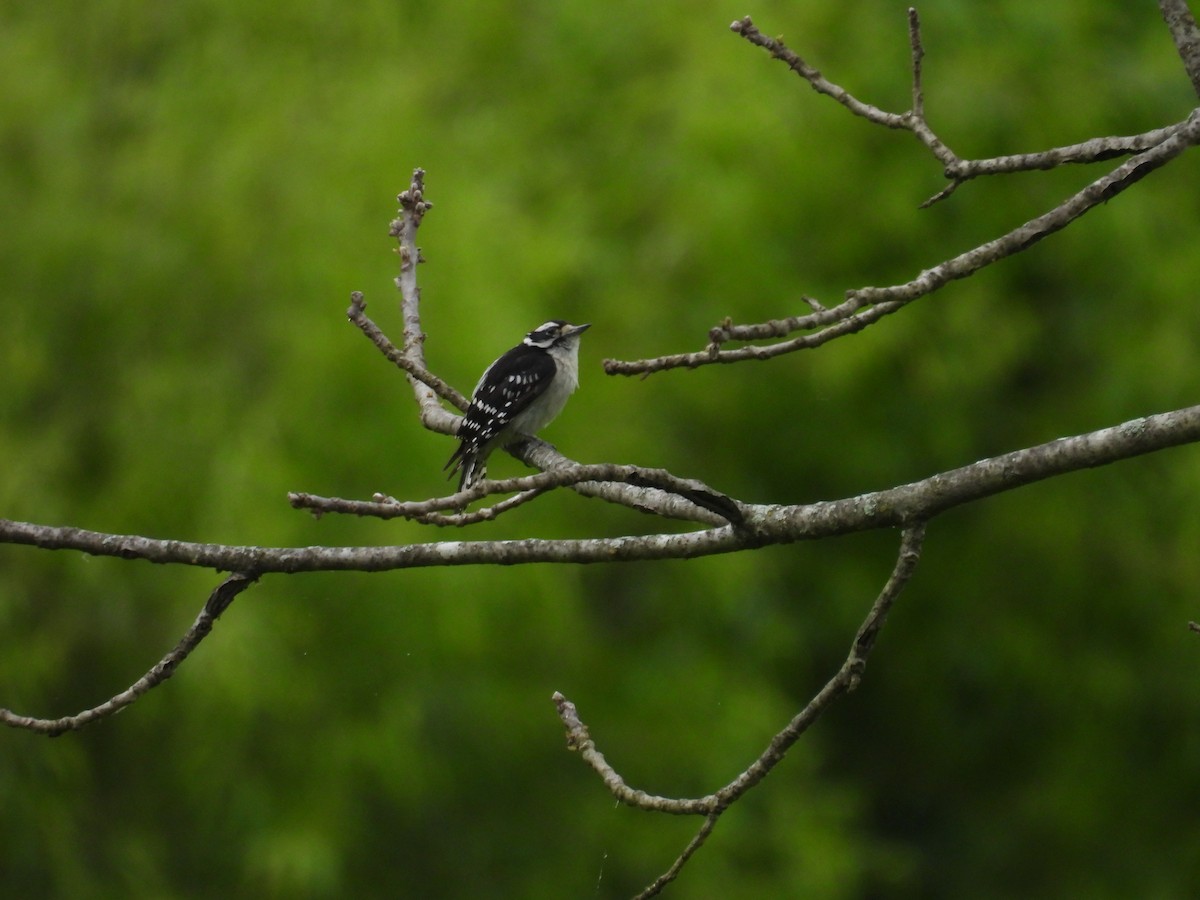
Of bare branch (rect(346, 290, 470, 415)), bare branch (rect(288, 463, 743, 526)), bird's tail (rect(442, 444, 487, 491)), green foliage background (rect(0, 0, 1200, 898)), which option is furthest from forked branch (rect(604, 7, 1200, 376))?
green foliage background (rect(0, 0, 1200, 898))

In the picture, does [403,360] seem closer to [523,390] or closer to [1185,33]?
[1185,33]

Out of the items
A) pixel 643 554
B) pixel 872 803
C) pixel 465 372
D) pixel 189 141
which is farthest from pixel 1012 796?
pixel 643 554

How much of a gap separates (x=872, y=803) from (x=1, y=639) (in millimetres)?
5926

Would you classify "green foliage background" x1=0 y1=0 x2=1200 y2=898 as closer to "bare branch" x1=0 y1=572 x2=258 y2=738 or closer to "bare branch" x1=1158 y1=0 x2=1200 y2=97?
"bare branch" x1=0 y1=572 x2=258 y2=738

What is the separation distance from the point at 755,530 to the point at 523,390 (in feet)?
11.4

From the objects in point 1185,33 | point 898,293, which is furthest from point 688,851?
point 1185,33

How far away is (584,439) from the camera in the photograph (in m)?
7.90

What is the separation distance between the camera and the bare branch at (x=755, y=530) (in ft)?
6.55

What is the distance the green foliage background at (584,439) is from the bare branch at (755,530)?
4.21m

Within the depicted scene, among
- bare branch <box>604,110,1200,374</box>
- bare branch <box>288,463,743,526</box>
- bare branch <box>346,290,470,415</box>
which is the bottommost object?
bare branch <box>288,463,743,526</box>

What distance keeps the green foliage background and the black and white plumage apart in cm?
97

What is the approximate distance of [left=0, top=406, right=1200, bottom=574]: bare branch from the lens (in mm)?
1995

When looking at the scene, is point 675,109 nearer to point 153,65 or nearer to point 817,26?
point 817,26

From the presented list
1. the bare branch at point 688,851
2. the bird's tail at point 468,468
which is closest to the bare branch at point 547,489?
the bare branch at point 688,851
